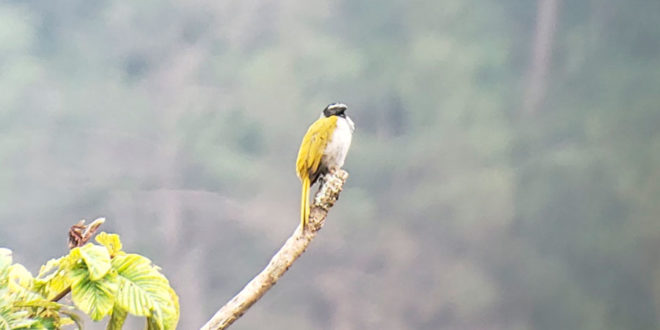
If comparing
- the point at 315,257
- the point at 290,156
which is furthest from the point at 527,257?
the point at 290,156

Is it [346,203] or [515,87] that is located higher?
[515,87]

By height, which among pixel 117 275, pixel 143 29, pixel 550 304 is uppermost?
pixel 143 29

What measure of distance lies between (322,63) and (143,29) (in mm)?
1036

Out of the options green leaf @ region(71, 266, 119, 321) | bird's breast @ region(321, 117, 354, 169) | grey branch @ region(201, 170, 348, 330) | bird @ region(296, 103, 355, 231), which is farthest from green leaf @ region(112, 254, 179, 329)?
bird's breast @ region(321, 117, 354, 169)

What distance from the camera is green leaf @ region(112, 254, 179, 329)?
2193mm

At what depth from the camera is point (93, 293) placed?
2137mm

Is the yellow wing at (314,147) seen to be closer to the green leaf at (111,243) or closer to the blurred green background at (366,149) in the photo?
the blurred green background at (366,149)

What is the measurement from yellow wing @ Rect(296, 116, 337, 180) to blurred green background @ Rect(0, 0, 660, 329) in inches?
29.5

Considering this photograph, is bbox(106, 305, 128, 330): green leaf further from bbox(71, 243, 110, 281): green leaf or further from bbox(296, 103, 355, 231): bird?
bbox(296, 103, 355, 231): bird

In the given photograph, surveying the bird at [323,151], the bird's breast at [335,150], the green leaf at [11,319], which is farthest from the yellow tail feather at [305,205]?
the green leaf at [11,319]

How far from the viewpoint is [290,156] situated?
3.65m

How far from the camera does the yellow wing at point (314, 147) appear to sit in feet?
9.36

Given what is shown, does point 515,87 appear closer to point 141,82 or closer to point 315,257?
point 315,257

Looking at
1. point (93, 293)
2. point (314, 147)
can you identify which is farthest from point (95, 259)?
point (314, 147)
